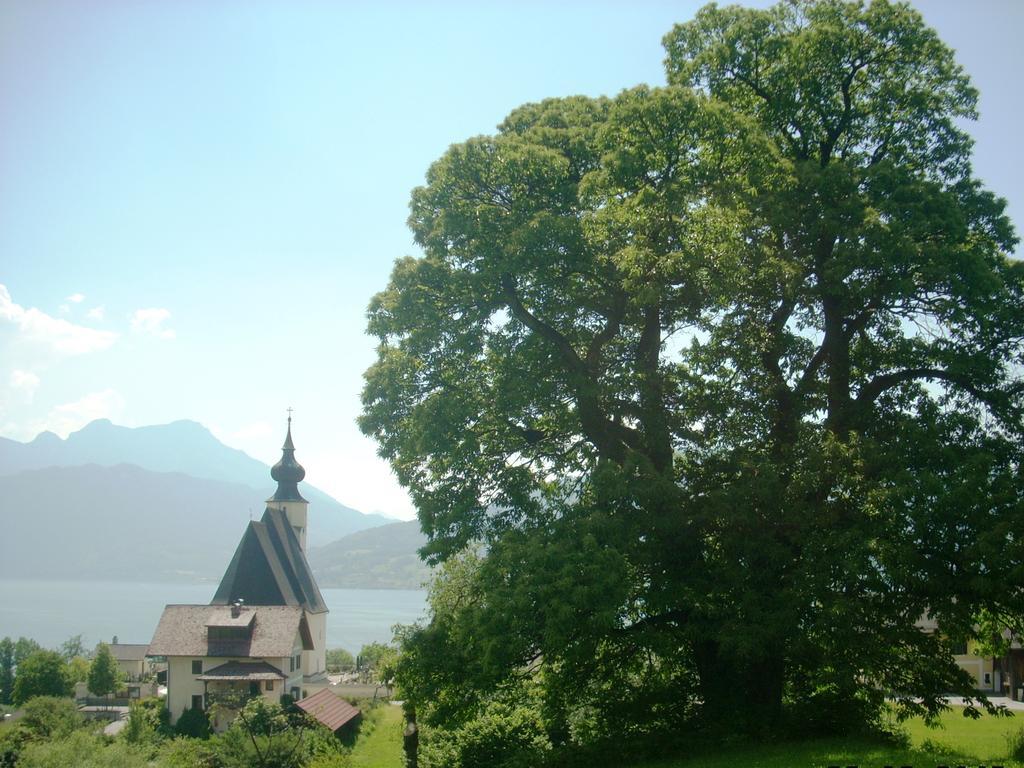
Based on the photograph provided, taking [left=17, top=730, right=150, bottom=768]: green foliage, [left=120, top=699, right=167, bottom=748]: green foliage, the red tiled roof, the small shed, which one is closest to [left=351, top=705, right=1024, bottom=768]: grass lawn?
[left=17, top=730, right=150, bottom=768]: green foliage

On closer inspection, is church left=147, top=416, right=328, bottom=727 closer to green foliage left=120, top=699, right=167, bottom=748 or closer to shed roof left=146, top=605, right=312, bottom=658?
shed roof left=146, top=605, right=312, bottom=658

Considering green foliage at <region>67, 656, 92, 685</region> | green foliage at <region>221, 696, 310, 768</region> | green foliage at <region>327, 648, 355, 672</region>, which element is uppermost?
green foliage at <region>221, 696, 310, 768</region>

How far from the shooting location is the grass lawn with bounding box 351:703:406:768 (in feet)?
98.9

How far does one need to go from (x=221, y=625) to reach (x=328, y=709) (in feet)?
35.9

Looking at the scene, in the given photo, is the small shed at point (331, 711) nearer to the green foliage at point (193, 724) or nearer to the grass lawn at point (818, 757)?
the green foliage at point (193, 724)

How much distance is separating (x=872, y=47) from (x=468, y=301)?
889cm

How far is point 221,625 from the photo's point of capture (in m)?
Answer: 45.5

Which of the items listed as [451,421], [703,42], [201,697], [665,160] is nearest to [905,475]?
[665,160]

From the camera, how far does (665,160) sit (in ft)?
54.2

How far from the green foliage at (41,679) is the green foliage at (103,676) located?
5.10ft

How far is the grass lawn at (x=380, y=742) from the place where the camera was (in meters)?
30.1

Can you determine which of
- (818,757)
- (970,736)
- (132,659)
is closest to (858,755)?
(818,757)

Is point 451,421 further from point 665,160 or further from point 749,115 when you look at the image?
point 749,115

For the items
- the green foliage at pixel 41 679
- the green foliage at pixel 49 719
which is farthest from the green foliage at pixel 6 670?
the green foliage at pixel 49 719
